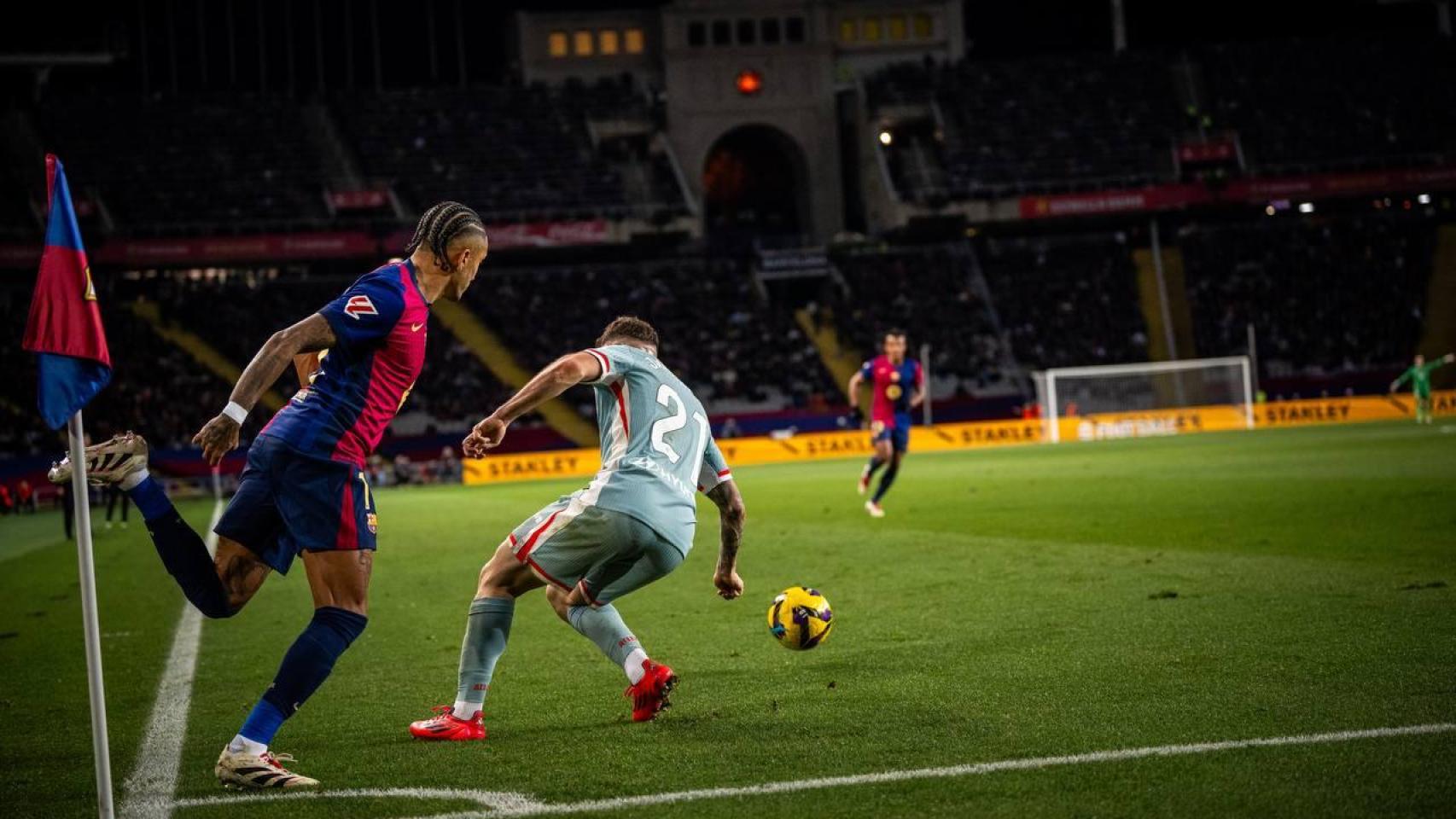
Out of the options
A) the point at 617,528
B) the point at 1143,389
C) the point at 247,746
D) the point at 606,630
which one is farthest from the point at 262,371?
the point at 1143,389

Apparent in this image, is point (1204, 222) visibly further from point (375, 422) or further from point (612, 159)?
point (375, 422)

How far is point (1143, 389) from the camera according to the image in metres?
45.7

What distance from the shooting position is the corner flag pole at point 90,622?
4.54 metres

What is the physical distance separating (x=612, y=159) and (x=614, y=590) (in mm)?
52964

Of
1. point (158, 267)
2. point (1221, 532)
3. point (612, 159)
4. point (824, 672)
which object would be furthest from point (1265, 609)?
point (612, 159)

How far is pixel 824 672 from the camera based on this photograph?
24.5 ft

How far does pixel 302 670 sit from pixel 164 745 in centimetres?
124

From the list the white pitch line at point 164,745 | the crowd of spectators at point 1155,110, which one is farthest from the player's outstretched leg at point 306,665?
the crowd of spectators at point 1155,110

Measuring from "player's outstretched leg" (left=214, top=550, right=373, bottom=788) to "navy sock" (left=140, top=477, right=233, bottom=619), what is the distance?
16.3 inches

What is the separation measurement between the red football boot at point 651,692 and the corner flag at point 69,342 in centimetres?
231

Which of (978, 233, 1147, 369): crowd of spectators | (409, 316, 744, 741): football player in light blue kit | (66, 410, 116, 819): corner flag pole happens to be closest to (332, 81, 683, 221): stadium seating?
(978, 233, 1147, 369): crowd of spectators

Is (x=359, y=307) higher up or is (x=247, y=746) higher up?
(x=359, y=307)

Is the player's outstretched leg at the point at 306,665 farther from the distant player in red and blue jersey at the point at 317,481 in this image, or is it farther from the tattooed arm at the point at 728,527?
the tattooed arm at the point at 728,527

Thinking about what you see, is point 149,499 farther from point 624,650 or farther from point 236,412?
point 624,650
